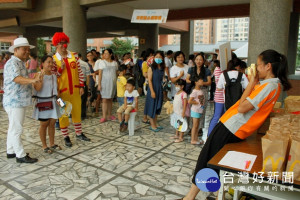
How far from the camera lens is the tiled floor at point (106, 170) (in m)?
2.82

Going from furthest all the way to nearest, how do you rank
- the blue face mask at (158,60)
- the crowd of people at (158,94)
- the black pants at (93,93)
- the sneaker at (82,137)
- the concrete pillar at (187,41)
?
the concrete pillar at (187,41)
the black pants at (93,93)
the blue face mask at (158,60)
the sneaker at (82,137)
the crowd of people at (158,94)

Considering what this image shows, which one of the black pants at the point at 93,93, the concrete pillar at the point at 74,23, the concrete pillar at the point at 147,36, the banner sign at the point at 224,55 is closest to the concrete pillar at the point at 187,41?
the concrete pillar at the point at 147,36

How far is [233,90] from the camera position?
142 inches

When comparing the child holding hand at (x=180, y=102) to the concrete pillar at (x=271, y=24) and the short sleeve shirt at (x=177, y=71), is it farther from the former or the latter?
the concrete pillar at (x=271, y=24)

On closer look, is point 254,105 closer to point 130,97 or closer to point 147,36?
point 130,97

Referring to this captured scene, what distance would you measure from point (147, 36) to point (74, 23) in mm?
4258

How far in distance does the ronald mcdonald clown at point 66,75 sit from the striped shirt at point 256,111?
2.87 meters

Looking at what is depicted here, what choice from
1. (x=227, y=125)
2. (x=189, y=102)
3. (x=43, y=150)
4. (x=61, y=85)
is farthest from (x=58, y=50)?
(x=227, y=125)

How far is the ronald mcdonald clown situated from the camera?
4.02m

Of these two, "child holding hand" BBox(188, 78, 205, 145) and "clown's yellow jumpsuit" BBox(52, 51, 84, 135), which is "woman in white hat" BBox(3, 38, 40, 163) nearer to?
"clown's yellow jumpsuit" BBox(52, 51, 84, 135)

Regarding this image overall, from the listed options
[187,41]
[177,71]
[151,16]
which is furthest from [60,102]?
[187,41]

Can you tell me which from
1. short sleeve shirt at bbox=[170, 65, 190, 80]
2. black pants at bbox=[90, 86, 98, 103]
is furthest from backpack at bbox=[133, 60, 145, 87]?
short sleeve shirt at bbox=[170, 65, 190, 80]

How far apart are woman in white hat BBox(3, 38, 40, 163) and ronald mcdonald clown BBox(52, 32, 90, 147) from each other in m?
0.57

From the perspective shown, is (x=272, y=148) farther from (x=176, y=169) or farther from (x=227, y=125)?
(x=176, y=169)
